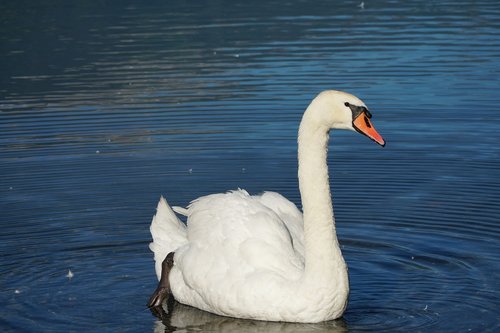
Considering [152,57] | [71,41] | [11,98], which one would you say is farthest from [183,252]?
[71,41]

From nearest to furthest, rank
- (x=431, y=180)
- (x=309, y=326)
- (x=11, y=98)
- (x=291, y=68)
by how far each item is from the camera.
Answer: (x=309, y=326) < (x=431, y=180) < (x=11, y=98) < (x=291, y=68)

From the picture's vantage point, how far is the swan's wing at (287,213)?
34.9ft

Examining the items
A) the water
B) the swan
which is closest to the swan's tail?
the water

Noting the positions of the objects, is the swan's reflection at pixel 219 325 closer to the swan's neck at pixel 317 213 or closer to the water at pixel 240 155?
the water at pixel 240 155

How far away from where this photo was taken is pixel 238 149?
52.7ft

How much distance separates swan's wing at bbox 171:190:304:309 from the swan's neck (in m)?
0.22

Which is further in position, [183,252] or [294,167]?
[294,167]

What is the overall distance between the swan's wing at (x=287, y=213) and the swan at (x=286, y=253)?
0.05 m

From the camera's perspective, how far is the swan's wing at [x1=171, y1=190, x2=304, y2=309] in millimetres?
9930

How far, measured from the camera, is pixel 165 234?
11.3 meters

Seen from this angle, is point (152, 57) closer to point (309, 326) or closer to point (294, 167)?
point (294, 167)

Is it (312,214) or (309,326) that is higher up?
(312,214)

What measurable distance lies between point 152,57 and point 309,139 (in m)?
15.8

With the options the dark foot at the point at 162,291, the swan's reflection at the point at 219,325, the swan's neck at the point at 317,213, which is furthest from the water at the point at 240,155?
the swan's neck at the point at 317,213
